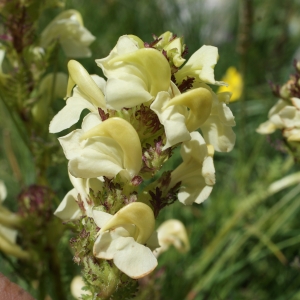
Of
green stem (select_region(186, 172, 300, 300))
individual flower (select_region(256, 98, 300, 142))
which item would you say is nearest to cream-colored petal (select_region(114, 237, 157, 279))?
individual flower (select_region(256, 98, 300, 142))

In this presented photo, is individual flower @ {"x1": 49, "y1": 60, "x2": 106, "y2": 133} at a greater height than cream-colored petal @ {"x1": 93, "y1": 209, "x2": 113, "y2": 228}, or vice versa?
individual flower @ {"x1": 49, "y1": 60, "x2": 106, "y2": 133}

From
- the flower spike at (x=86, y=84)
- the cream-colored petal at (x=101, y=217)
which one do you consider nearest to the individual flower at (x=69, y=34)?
the flower spike at (x=86, y=84)

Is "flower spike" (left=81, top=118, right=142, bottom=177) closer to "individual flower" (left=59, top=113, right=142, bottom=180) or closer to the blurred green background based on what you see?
"individual flower" (left=59, top=113, right=142, bottom=180)

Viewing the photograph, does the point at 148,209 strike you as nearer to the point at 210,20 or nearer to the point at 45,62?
the point at 45,62

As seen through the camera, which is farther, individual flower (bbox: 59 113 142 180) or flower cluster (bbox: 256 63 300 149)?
flower cluster (bbox: 256 63 300 149)

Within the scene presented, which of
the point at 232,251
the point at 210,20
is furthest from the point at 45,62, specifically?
A: the point at 210,20

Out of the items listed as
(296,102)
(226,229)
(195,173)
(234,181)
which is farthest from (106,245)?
(234,181)

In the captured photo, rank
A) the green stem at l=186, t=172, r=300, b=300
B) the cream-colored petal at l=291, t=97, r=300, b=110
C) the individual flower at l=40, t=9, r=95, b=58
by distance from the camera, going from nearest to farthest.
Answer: the cream-colored petal at l=291, t=97, r=300, b=110
the individual flower at l=40, t=9, r=95, b=58
the green stem at l=186, t=172, r=300, b=300
